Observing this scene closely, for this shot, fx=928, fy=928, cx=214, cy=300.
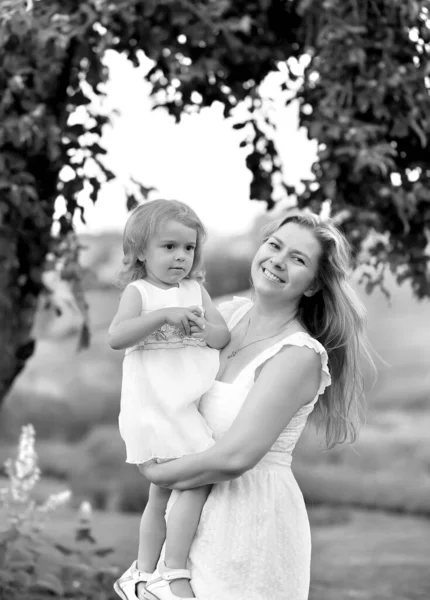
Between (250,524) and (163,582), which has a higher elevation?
Result: (250,524)

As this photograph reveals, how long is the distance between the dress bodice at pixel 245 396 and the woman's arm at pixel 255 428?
0.08ft

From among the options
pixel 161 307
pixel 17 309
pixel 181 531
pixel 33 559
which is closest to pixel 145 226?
pixel 161 307

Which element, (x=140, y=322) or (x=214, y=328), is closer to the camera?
(x=140, y=322)

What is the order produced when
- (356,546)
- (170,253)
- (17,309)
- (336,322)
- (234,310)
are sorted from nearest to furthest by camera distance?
1. (170,253)
2. (336,322)
3. (234,310)
4. (17,309)
5. (356,546)

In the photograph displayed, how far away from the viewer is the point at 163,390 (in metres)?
1.98

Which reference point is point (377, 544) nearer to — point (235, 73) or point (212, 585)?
point (235, 73)

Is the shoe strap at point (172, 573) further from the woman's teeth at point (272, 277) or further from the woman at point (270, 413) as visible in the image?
the woman's teeth at point (272, 277)

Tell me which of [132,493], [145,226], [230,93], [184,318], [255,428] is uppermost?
[230,93]

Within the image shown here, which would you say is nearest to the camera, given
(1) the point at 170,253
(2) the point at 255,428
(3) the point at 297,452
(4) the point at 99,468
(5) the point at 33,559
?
(2) the point at 255,428

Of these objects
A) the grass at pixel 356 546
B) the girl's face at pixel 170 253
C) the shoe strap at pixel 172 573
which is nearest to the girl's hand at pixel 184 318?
the girl's face at pixel 170 253

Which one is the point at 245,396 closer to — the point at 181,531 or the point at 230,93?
the point at 181,531

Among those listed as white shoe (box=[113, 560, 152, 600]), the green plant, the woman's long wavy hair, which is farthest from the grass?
white shoe (box=[113, 560, 152, 600])

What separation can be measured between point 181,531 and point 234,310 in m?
0.58

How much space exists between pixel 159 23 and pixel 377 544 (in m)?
5.44
